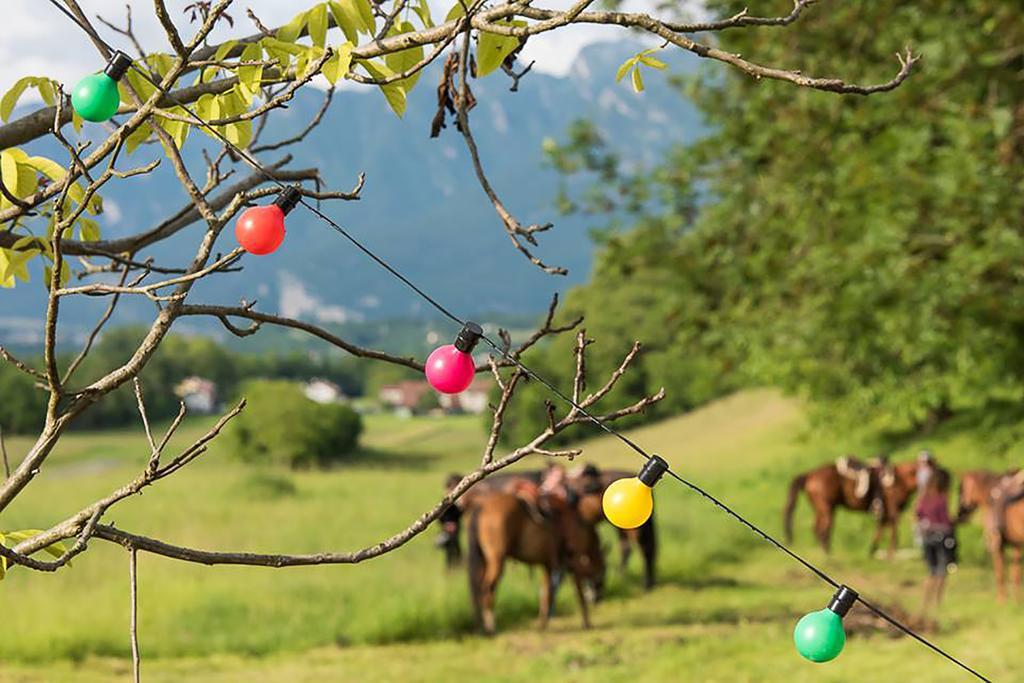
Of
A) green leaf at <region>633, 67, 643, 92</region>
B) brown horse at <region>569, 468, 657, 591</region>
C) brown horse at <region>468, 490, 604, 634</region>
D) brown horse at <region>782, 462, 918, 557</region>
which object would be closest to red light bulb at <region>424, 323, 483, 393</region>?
green leaf at <region>633, 67, 643, 92</region>

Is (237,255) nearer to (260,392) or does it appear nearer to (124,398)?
(260,392)

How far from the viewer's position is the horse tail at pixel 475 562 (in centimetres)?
1088

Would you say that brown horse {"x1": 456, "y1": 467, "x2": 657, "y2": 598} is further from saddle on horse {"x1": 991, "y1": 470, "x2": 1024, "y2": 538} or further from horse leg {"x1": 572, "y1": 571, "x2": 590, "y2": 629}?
saddle on horse {"x1": 991, "y1": 470, "x2": 1024, "y2": 538}

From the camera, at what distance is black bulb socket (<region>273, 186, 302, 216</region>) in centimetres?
224

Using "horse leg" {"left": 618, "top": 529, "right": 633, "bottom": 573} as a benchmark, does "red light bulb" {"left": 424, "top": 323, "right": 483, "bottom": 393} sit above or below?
below

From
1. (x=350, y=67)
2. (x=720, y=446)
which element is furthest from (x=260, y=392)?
(x=350, y=67)

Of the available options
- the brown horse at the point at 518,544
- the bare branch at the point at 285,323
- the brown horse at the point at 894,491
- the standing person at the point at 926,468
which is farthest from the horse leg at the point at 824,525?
the bare branch at the point at 285,323

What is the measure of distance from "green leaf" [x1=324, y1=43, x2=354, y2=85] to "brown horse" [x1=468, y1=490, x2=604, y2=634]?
348 inches

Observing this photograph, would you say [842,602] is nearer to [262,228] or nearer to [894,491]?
[262,228]

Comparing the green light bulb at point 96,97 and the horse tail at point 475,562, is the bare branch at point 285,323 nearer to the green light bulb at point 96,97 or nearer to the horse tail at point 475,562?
the green light bulb at point 96,97

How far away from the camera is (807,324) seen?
14.1m

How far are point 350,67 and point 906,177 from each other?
36.8ft

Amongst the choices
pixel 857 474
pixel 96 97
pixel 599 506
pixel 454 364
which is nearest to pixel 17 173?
pixel 96 97

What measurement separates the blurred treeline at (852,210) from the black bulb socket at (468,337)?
9.86 meters
